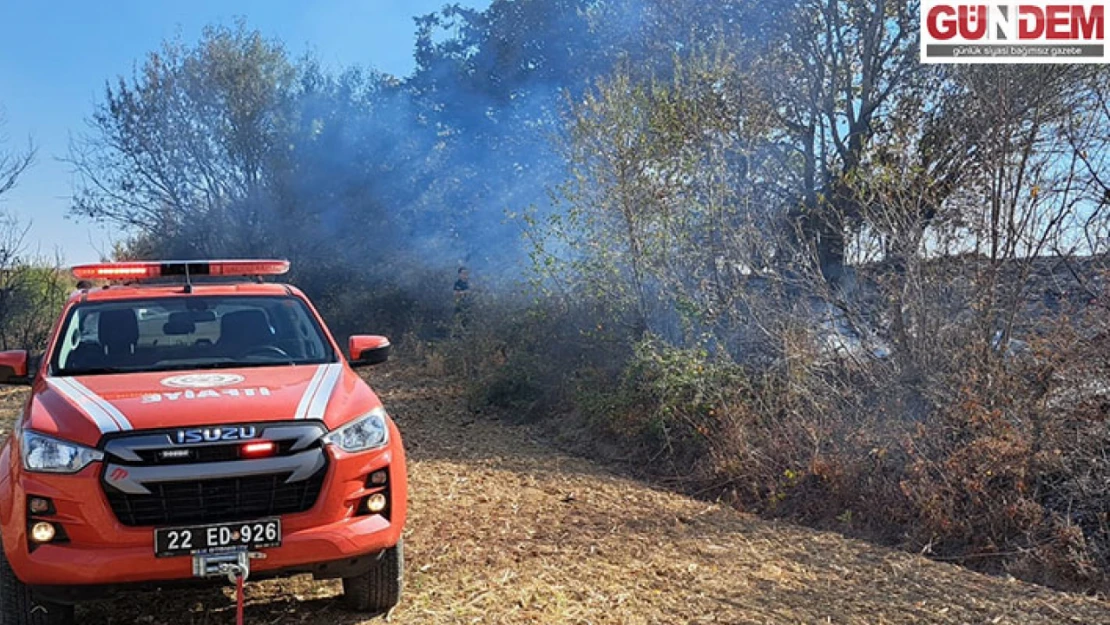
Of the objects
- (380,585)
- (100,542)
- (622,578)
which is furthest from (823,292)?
(100,542)

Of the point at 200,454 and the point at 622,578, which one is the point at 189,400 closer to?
the point at 200,454

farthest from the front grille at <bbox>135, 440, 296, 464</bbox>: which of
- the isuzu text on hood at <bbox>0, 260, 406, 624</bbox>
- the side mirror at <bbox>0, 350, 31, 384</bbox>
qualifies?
the side mirror at <bbox>0, 350, 31, 384</bbox>

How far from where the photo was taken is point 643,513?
6098mm

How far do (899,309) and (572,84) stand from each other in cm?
1078

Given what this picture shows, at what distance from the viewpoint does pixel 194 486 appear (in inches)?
133

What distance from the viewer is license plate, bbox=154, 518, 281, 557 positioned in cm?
333

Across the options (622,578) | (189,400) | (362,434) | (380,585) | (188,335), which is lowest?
(622,578)

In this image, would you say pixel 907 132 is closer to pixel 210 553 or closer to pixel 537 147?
pixel 210 553

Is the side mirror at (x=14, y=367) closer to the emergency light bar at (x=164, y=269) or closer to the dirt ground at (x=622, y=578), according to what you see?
the emergency light bar at (x=164, y=269)

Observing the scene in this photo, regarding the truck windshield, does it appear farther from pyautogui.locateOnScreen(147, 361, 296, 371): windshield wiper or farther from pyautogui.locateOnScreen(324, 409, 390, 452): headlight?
pyautogui.locateOnScreen(324, 409, 390, 452): headlight

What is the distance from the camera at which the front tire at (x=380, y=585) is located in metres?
3.96

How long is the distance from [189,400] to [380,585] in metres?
1.23

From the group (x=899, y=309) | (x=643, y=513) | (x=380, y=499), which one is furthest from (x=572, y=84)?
(x=380, y=499)

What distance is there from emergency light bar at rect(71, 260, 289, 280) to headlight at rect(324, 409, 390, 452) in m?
1.69
